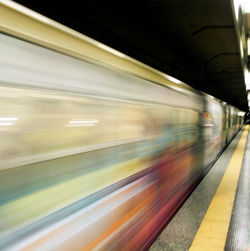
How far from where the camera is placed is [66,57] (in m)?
1.45

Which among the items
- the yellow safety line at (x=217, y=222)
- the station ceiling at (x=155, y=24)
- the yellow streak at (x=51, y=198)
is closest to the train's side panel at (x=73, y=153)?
the yellow streak at (x=51, y=198)

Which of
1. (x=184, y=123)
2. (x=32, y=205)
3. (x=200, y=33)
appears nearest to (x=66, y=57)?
(x=32, y=205)

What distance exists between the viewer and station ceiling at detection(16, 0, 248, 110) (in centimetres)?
388

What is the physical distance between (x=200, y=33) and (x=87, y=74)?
428cm

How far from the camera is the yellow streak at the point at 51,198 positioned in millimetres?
1168

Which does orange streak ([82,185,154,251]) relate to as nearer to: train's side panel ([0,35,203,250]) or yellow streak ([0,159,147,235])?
train's side panel ([0,35,203,250])

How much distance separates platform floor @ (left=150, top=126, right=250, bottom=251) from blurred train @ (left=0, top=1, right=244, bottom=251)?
0.53 metres

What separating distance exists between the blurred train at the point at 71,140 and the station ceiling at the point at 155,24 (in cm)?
199

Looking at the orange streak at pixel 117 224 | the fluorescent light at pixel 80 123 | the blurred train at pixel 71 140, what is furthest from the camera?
the orange streak at pixel 117 224

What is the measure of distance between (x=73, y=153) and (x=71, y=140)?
0.08 m

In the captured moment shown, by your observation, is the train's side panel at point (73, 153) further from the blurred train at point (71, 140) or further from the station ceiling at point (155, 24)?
the station ceiling at point (155, 24)

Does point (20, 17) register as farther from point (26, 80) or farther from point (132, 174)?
point (132, 174)

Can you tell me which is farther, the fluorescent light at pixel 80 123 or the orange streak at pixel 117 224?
the orange streak at pixel 117 224

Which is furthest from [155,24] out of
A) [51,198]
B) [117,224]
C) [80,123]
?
[51,198]
